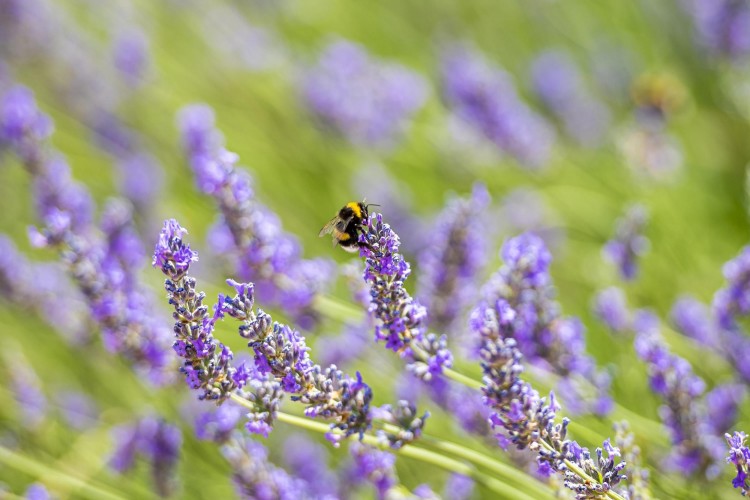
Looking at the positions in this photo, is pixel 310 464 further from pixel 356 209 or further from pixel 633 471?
pixel 633 471

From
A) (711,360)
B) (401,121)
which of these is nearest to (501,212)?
(401,121)

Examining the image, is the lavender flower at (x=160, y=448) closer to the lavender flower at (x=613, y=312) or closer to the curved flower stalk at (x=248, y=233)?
the curved flower stalk at (x=248, y=233)

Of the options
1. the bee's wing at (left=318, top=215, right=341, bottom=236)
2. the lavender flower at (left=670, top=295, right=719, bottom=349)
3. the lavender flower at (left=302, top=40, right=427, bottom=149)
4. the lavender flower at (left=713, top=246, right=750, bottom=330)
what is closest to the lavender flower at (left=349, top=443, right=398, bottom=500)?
the bee's wing at (left=318, top=215, right=341, bottom=236)

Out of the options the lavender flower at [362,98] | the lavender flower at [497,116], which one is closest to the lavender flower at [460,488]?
the lavender flower at [497,116]

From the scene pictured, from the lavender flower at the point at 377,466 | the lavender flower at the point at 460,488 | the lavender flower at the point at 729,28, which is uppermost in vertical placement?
the lavender flower at the point at 729,28

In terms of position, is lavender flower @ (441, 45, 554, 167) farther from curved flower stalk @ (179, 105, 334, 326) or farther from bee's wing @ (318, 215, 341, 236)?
bee's wing @ (318, 215, 341, 236)

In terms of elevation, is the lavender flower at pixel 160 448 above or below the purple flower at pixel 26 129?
below
